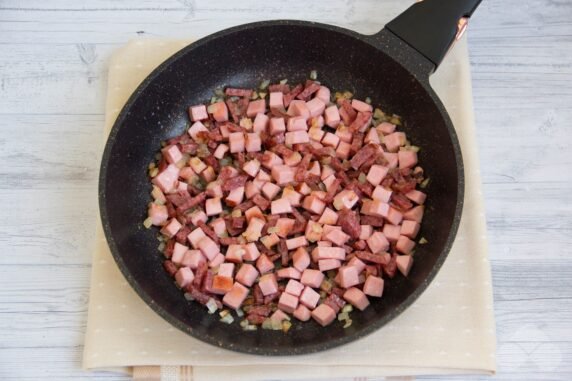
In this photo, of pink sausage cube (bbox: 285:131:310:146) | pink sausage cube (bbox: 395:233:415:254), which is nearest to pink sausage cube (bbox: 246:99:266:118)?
pink sausage cube (bbox: 285:131:310:146)

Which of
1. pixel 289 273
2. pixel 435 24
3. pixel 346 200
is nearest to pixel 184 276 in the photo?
pixel 289 273

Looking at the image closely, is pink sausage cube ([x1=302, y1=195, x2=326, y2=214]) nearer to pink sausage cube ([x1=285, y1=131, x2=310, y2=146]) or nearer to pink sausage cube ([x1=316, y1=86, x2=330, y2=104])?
pink sausage cube ([x1=285, y1=131, x2=310, y2=146])

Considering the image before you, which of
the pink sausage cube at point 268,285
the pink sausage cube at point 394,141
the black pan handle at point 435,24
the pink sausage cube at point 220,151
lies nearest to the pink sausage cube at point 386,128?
the pink sausage cube at point 394,141

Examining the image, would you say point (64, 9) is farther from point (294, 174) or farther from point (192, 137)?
point (294, 174)

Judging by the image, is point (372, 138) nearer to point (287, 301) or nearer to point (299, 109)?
point (299, 109)

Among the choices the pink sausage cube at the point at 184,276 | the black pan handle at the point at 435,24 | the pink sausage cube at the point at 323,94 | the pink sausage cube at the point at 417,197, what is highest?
the black pan handle at the point at 435,24

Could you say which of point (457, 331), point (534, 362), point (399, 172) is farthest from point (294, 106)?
point (534, 362)

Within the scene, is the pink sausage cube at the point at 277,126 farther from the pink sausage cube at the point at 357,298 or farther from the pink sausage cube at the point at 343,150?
the pink sausage cube at the point at 357,298

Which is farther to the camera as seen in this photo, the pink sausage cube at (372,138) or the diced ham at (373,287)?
the pink sausage cube at (372,138)
